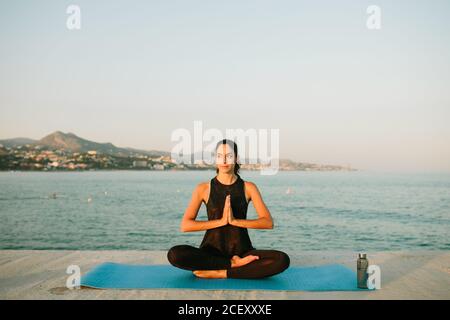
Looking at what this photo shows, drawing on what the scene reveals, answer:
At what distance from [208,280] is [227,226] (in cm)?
50

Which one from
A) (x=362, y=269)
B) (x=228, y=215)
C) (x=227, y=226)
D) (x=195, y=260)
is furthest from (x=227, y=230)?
(x=362, y=269)

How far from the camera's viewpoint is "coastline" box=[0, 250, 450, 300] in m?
3.96

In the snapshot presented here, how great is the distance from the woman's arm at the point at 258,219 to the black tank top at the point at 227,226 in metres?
0.09

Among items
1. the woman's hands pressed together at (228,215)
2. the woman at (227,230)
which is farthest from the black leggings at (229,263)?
the woman's hands pressed together at (228,215)

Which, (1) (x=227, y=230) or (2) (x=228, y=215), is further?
(1) (x=227, y=230)

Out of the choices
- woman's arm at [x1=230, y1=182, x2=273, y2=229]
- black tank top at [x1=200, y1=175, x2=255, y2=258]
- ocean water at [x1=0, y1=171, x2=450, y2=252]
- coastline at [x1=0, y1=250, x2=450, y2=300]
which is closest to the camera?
coastline at [x1=0, y1=250, x2=450, y2=300]

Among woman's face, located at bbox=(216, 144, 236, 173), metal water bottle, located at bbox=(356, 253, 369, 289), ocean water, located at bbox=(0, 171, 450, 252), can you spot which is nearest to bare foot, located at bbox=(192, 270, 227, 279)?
woman's face, located at bbox=(216, 144, 236, 173)

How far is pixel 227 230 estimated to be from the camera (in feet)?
15.0

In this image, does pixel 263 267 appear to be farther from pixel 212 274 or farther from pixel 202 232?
pixel 202 232

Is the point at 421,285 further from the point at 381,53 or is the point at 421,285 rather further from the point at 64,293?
the point at 381,53

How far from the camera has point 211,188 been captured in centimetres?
462

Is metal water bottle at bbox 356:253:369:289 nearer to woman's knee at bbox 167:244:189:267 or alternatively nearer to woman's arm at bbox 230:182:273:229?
woman's arm at bbox 230:182:273:229
